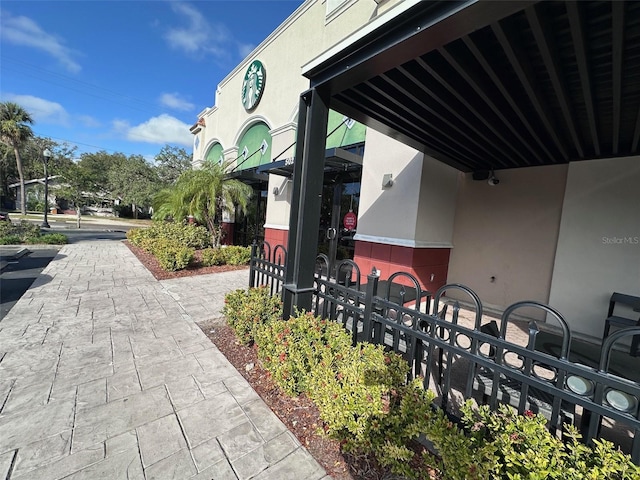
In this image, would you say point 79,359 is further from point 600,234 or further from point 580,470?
point 600,234

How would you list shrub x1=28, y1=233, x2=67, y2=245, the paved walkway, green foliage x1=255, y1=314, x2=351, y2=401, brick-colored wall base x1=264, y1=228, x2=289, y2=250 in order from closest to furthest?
1. the paved walkway
2. green foliage x1=255, y1=314, x2=351, y2=401
3. brick-colored wall base x1=264, y1=228, x2=289, y2=250
4. shrub x1=28, y1=233, x2=67, y2=245

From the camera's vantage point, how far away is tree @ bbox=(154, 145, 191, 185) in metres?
28.9

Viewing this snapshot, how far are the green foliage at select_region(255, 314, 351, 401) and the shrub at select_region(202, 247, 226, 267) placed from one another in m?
5.66

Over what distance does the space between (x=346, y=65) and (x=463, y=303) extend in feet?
17.3

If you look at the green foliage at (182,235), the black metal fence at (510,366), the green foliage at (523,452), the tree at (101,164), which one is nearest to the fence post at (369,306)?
the black metal fence at (510,366)

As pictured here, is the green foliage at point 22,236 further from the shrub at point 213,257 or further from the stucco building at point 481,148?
the stucco building at point 481,148

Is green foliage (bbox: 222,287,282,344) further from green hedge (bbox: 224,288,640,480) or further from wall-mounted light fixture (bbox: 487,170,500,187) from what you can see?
wall-mounted light fixture (bbox: 487,170,500,187)

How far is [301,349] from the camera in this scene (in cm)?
243

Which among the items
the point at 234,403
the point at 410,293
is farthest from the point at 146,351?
the point at 410,293

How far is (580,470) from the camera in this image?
47.1 inches

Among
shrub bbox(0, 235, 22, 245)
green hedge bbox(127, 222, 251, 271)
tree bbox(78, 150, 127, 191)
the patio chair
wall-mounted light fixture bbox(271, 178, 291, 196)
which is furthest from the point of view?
tree bbox(78, 150, 127, 191)

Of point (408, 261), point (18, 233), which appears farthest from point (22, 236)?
point (408, 261)

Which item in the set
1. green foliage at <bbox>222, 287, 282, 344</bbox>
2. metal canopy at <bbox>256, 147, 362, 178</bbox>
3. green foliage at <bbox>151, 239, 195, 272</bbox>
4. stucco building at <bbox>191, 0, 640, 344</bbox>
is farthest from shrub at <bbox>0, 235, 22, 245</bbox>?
green foliage at <bbox>222, 287, 282, 344</bbox>

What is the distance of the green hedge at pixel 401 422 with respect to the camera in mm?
1262
